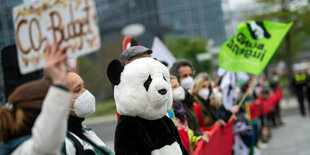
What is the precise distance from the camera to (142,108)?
341cm

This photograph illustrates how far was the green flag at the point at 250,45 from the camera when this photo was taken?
682cm

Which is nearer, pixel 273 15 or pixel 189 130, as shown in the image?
pixel 189 130

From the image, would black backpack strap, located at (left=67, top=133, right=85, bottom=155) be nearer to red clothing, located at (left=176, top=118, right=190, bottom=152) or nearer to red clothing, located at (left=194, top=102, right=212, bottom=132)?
red clothing, located at (left=176, top=118, right=190, bottom=152)

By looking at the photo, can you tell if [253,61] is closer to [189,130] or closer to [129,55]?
[189,130]

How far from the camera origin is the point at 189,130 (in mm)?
4906

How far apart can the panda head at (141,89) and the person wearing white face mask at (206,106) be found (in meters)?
2.60

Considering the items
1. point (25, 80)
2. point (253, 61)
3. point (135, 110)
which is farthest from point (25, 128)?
point (253, 61)

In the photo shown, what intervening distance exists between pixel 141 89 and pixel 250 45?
12.9 ft

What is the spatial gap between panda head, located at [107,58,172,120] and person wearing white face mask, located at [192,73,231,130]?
2596mm

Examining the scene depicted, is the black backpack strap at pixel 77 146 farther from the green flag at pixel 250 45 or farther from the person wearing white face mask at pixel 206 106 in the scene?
the green flag at pixel 250 45

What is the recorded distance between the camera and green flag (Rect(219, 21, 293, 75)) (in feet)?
22.4

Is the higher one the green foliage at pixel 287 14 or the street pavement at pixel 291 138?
the green foliage at pixel 287 14

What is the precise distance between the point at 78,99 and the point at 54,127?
3.41 ft

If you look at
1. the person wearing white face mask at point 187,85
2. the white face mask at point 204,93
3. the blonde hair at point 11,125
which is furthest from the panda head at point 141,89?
the white face mask at point 204,93
